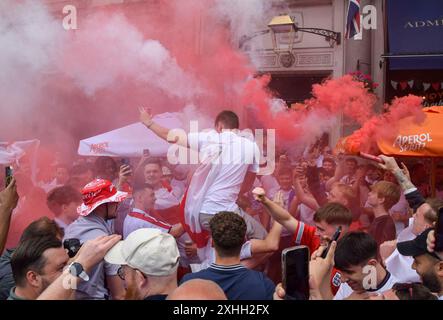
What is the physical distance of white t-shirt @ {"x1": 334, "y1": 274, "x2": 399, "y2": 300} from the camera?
223 cm

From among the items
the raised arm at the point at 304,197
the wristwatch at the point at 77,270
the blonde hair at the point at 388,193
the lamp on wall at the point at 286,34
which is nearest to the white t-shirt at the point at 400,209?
the blonde hair at the point at 388,193

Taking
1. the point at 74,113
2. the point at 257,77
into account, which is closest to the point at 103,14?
the point at 74,113

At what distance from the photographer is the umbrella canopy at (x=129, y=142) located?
349cm

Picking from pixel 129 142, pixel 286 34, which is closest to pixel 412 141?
pixel 286 34

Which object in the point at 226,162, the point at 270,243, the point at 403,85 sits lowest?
the point at 270,243

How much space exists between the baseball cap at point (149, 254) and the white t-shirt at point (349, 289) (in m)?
0.89

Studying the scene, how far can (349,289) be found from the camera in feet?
7.90

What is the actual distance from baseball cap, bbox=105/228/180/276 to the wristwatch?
148 mm

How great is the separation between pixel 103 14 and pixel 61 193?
1.37 meters

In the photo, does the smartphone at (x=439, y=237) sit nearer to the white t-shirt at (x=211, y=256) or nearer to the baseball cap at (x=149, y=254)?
the white t-shirt at (x=211, y=256)

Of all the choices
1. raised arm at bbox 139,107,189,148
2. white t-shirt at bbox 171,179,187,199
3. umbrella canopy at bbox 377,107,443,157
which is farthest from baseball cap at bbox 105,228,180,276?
umbrella canopy at bbox 377,107,443,157

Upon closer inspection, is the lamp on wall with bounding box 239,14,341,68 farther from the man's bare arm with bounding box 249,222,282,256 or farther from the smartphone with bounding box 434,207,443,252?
the smartphone with bounding box 434,207,443,252

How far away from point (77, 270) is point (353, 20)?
2263 millimetres

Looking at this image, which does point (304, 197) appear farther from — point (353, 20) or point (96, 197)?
point (96, 197)
